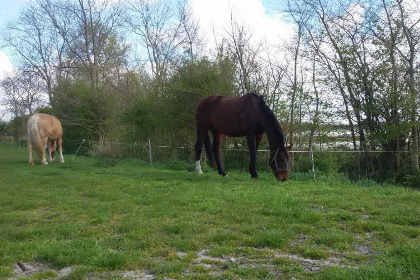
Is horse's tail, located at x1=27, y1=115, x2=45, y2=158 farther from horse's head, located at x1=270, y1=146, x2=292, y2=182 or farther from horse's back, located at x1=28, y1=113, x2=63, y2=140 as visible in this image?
horse's head, located at x1=270, y1=146, x2=292, y2=182

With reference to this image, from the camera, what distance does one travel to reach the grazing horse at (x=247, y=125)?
27.5ft

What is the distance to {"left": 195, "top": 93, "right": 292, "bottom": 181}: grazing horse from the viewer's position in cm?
838

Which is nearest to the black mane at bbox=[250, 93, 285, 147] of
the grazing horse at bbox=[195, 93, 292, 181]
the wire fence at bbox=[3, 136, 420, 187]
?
the grazing horse at bbox=[195, 93, 292, 181]

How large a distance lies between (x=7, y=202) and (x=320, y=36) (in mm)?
11499

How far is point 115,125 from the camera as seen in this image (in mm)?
22922

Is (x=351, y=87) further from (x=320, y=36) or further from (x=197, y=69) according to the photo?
(x=197, y=69)

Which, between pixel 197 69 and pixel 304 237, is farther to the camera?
pixel 197 69

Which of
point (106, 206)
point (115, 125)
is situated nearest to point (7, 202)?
point (106, 206)

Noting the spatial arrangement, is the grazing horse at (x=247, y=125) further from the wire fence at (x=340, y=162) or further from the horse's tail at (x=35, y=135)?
the horse's tail at (x=35, y=135)

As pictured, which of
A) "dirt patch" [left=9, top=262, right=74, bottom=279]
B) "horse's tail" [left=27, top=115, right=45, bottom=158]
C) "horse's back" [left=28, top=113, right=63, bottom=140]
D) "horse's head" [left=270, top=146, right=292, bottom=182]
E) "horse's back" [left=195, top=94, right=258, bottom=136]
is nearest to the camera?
"dirt patch" [left=9, top=262, right=74, bottom=279]

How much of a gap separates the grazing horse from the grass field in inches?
52.2

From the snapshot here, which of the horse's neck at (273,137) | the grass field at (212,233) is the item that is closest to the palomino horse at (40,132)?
the grass field at (212,233)

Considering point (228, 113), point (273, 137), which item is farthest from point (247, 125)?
point (273, 137)

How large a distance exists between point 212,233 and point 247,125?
16.7 feet
